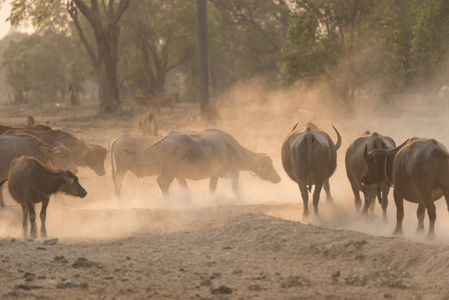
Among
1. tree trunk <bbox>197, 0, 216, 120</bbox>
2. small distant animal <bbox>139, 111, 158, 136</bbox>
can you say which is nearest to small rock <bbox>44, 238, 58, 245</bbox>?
small distant animal <bbox>139, 111, 158, 136</bbox>

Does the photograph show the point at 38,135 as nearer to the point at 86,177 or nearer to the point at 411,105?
the point at 86,177

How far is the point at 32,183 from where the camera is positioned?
1092 cm

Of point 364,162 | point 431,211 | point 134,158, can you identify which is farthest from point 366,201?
point 134,158

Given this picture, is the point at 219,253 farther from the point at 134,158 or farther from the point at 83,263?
the point at 134,158

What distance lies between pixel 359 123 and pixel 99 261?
21.2 m

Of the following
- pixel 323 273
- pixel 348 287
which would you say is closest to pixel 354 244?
pixel 323 273

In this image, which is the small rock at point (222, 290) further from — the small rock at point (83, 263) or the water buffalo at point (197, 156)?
the water buffalo at point (197, 156)

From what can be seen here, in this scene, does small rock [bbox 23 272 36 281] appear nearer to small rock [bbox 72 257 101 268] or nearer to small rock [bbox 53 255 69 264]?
small rock [bbox 72 257 101 268]

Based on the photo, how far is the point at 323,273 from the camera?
26.8 ft

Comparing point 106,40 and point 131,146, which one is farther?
point 106,40

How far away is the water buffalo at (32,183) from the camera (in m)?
10.9

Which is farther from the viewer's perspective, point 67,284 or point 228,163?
point 228,163

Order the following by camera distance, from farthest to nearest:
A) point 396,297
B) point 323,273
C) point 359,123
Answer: point 359,123, point 323,273, point 396,297

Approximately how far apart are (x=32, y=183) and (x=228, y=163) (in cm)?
554
